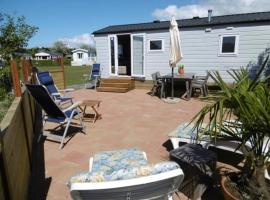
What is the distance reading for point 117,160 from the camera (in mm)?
2631

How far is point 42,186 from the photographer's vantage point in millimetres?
3088

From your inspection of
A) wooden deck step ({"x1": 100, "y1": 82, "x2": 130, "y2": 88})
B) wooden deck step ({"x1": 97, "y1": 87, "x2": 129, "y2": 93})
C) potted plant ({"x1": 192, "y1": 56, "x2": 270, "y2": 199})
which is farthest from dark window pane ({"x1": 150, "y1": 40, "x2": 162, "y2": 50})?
potted plant ({"x1": 192, "y1": 56, "x2": 270, "y2": 199})

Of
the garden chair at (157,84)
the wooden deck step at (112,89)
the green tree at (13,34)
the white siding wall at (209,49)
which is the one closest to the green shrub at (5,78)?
the green tree at (13,34)

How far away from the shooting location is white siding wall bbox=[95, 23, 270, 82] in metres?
8.52

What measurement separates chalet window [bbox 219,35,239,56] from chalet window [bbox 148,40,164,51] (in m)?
2.60

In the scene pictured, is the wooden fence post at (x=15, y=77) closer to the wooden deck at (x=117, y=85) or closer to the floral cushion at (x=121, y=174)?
the floral cushion at (x=121, y=174)

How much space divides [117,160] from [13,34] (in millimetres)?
10634

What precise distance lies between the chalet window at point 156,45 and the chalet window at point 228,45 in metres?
2.60

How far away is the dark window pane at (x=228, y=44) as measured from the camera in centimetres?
894

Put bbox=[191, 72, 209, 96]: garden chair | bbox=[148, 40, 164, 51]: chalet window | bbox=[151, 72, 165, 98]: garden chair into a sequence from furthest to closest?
1. bbox=[148, 40, 164, 51]: chalet window
2. bbox=[151, 72, 165, 98]: garden chair
3. bbox=[191, 72, 209, 96]: garden chair

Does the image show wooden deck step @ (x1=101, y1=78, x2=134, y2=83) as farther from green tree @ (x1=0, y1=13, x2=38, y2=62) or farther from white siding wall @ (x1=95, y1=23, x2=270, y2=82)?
green tree @ (x1=0, y1=13, x2=38, y2=62)

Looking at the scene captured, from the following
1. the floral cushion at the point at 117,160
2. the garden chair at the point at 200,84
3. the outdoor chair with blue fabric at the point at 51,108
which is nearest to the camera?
the floral cushion at the point at 117,160

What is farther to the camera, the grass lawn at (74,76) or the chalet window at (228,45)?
the grass lawn at (74,76)

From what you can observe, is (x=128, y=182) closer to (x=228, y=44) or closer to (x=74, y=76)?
(x=228, y=44)
